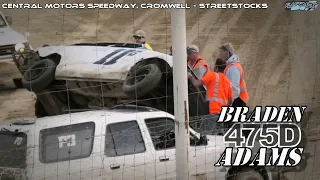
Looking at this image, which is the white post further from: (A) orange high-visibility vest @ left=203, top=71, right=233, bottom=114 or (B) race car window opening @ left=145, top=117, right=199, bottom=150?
(A) orange high-visibility vest @ left=203, top=71, right=233, bottom=114

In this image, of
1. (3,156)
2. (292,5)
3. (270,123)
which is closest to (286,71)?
(292,5)

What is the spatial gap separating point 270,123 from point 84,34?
17.6 ft

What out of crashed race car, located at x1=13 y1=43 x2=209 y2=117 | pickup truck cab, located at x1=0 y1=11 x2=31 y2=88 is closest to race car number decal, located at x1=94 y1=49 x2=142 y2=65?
crashed race car, located at x1=13 y1=43 x2=209 y2=117

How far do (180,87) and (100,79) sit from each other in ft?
8.78

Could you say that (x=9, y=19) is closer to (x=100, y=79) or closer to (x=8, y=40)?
(x=8, y=40)

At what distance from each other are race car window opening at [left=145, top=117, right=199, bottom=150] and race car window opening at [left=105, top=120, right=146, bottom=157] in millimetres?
152

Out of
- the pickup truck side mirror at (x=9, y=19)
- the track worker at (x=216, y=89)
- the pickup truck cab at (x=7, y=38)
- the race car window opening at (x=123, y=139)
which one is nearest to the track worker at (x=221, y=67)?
the track worker at (x=216, y=89)

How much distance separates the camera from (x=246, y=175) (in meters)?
6.00

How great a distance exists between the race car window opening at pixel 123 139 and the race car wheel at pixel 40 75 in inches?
70.2

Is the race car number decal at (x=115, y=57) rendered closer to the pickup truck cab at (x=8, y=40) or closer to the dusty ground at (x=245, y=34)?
the pickup truck cab at (x=8, y=40)

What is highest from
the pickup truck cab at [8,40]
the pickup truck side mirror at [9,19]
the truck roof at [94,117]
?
the pickup truck side mirror at [9,19]

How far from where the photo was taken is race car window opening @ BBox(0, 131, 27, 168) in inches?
208

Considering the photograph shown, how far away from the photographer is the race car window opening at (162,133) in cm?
579

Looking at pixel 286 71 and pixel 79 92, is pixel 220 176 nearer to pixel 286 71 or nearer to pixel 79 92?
pixel 79 92
